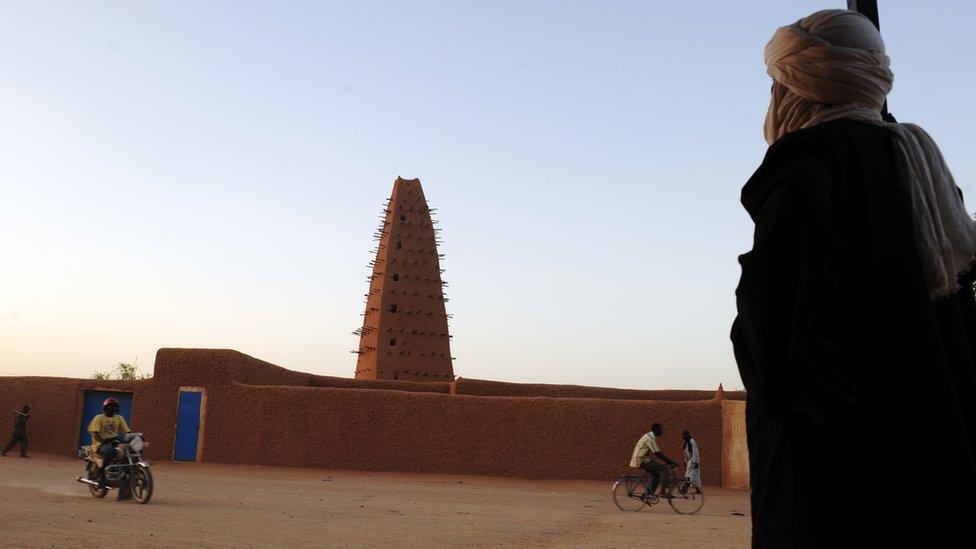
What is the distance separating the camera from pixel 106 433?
1314 cm

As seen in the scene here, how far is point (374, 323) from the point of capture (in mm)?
39469

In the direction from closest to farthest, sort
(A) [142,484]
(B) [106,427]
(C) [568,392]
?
(A) [142,484], (B) [106,427], (C) [568,392]

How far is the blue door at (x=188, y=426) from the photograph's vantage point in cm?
2322

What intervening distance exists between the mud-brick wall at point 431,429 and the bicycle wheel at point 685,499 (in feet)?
21.9

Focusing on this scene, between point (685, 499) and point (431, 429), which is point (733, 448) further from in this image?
point (685, 499)

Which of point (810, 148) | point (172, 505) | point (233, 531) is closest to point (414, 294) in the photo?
point (172, 505)

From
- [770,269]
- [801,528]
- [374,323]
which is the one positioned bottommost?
[801,528]

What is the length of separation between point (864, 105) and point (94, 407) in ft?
85.8

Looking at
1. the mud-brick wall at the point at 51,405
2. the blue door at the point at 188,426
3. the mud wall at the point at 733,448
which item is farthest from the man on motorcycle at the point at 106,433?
the mud wall at the point at 733,448

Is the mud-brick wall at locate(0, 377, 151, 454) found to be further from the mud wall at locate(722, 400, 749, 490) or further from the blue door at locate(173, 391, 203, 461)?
the mud wall at locate(722, 400, 749, 490)

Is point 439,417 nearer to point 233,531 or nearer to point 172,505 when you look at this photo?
point 172,505

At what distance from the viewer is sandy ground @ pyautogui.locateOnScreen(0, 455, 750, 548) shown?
9195 millimetres

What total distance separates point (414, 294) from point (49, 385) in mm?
17850

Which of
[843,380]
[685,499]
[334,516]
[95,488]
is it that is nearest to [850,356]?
[843,380]
